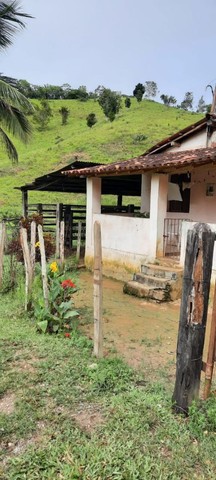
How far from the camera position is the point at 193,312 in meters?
2.74

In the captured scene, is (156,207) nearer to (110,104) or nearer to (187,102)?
(110,104)

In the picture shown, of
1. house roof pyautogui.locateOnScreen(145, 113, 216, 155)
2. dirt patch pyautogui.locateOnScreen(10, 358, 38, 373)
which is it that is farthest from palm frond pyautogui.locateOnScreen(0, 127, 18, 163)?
dirt patch pyautogui.locateOnScreen(10, 358, 38, 373)

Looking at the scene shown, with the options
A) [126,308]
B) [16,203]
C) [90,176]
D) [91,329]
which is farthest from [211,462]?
[16,203]

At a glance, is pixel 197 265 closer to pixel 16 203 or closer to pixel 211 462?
pixel 211 462

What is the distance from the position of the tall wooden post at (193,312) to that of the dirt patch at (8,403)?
143 centimetres

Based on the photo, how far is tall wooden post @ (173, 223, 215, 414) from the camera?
2.70 meters

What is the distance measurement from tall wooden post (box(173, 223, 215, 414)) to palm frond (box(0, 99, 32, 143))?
31.1ft

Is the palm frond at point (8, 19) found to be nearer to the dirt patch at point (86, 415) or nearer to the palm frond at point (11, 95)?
the palm frond at point (11, 95)

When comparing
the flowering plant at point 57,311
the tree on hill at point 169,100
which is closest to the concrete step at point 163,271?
the flowering plant at point 57,311

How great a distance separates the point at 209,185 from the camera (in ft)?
33.0

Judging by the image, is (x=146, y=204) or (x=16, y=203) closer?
(x=146, y=204)

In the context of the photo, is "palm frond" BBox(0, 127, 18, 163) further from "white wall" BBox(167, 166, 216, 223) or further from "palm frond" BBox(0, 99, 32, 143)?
"white wall" BBox(167, 166, 216, 223)

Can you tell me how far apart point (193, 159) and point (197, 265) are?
4855 mm

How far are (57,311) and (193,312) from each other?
2.76m
